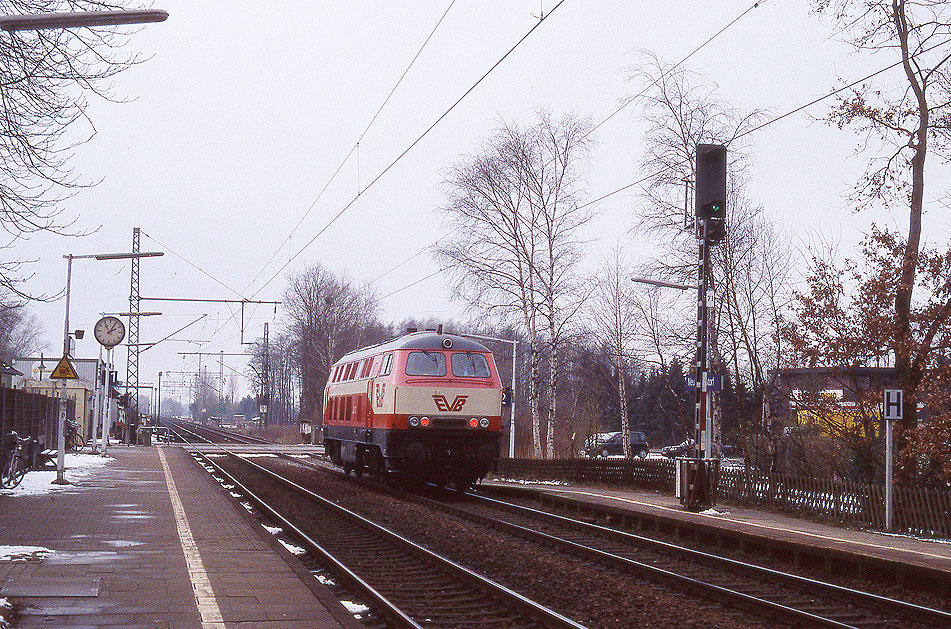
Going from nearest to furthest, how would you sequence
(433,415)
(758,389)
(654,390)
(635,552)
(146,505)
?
(635,552), (146,505), (433,415), (758,389), (654,390)

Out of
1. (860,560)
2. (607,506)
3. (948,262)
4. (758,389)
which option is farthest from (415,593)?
(758,389)

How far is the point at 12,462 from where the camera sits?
62.3 ft

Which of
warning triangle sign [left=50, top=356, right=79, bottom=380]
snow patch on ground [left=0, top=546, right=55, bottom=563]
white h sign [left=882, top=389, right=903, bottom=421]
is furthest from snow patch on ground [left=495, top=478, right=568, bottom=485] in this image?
snow patch on ground [left=0, top=546, right=55, bottom=563]

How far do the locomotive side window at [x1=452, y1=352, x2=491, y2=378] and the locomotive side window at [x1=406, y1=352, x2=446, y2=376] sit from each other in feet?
1.01

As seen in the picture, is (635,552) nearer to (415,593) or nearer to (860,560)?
(860,560)

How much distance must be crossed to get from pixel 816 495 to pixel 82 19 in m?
14.5

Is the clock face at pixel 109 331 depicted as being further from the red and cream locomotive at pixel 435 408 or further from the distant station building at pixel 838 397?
the distant station building at pixel 838 397

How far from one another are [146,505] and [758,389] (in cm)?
1401

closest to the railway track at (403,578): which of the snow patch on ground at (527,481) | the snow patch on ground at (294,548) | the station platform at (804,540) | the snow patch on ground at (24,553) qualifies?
the snow patch on ground at (294,548)

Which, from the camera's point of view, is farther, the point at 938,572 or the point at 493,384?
the point at 493,384

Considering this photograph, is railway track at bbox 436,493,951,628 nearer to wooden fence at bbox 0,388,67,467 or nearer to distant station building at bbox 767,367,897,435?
distant station building at bbox 767,367,897,435

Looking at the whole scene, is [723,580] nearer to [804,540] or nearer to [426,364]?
[804,540]

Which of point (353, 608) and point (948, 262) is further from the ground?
point (948, 262)

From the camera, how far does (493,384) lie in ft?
70.9
